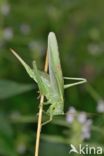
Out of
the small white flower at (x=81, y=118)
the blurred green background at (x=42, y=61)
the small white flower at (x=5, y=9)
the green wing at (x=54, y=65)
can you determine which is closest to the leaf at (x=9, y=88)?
the blurred green background at (x=42, y=61)

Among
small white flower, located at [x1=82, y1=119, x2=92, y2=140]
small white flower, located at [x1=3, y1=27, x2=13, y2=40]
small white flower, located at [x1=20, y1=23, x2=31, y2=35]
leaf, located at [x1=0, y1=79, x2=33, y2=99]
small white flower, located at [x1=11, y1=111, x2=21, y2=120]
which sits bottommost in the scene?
small white flower, located at [x1=82, y1=119, x2=92, y2=140]

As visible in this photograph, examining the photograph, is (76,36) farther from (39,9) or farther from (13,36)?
(13,36)

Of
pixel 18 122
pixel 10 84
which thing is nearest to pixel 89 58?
pixel 18 122

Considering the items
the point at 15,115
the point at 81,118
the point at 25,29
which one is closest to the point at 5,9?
the point at 25,29

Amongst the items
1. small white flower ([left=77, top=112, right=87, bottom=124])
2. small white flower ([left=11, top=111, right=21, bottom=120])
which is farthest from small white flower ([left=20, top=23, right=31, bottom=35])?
small white flower ([left=77, top=112, right=87, bottom=124])

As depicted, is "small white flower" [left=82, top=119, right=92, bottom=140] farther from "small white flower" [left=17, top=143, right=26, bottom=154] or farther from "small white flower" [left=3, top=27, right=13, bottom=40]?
"small white flower" [left=3, top=27, right=13, bottom=40]

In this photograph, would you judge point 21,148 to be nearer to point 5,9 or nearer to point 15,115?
point 15,115

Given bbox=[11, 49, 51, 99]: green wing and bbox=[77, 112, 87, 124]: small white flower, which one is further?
bbox=[77, 112, 87, 124]: small white flower

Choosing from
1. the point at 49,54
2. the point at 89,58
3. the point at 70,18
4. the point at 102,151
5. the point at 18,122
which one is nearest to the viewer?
the point at 49,54
